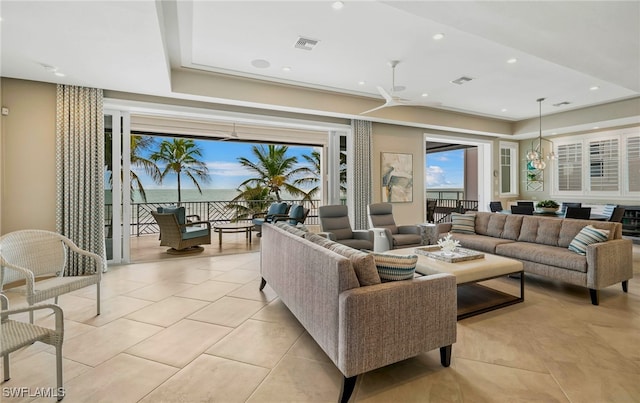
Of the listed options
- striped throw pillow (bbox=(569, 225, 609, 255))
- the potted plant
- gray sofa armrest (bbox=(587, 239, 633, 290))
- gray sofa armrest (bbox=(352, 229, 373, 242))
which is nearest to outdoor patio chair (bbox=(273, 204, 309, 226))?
gray sofa armrest (bbox=(352, 229, 373, 242))

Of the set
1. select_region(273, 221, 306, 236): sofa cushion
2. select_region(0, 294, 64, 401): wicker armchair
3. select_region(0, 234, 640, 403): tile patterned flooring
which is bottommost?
select_region(0, 234, 640, 403): tile patterned flooring

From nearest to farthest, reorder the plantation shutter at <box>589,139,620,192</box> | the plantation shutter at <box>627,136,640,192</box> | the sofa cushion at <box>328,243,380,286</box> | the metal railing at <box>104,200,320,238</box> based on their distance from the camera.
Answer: the sofa cushion at <box>328,243,380,286</box> < the plantation shutter at <box>627,136,640,192</box> < the plantation shutter at <box>589,139,620,192</box> < the metal railing at <box>104,200,320,238</box>

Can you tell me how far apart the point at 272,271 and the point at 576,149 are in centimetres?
879

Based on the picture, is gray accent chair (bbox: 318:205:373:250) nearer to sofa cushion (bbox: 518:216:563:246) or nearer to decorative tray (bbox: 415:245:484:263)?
Answer: decorative tray (bbox: 415:245:484:263)

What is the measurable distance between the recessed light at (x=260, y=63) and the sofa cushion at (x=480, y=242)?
3.99 meters

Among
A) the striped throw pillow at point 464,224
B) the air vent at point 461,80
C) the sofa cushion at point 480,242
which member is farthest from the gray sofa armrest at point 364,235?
the air vent at point 461,80

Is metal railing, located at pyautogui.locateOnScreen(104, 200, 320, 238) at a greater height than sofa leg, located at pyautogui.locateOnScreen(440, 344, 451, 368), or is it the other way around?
metal railing, located at pyautogui.locateOnScreen(104, 200, 320, 238)

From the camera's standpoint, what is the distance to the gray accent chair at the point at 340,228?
501 cm

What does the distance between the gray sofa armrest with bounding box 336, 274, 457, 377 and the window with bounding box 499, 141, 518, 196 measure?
8126 millimetres

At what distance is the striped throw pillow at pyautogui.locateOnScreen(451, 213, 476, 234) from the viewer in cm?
536

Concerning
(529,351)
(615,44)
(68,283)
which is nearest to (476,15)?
(615,44)

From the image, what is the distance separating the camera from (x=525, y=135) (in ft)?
27.9

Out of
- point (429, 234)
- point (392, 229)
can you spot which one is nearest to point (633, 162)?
point (429, 234)

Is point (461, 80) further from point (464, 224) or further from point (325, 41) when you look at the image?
point (325, 41)
